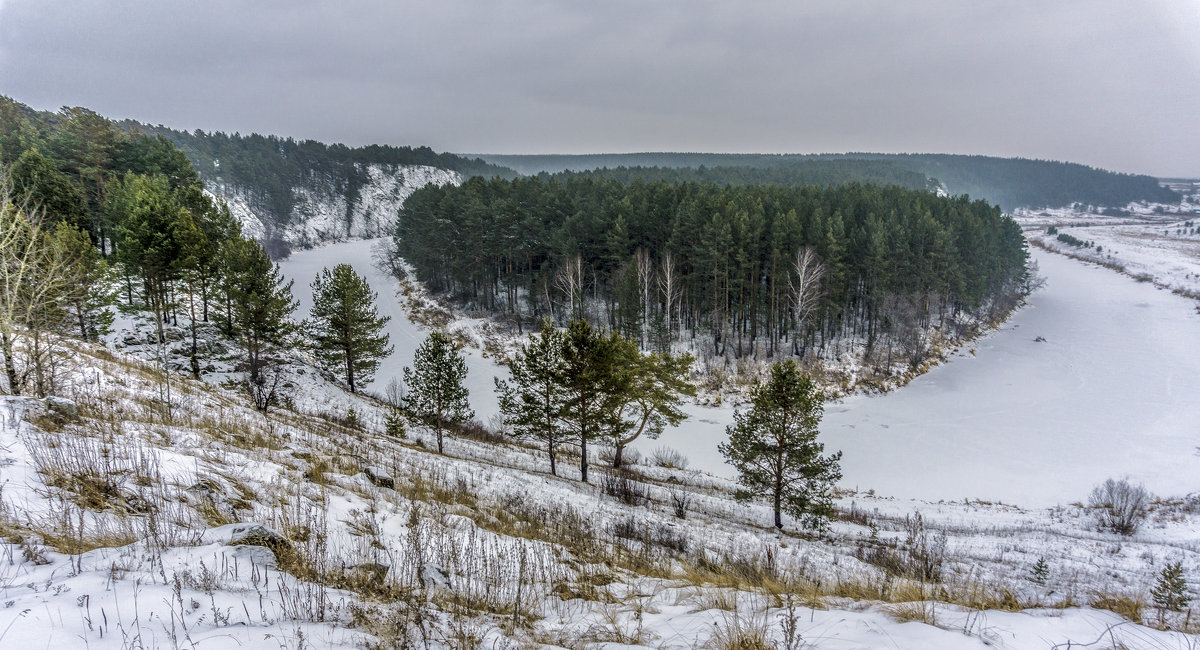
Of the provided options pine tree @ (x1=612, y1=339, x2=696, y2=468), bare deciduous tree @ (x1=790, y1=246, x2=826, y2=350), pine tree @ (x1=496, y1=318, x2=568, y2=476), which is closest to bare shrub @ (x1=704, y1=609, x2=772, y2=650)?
pine tree @ (x1=496, y1=318, x2=568, y2=476)

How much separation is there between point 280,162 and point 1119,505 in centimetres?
14804

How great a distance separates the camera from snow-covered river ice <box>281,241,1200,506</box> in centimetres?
2397

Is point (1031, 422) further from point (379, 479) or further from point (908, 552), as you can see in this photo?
point (379, 479)

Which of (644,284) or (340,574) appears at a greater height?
(644,284)

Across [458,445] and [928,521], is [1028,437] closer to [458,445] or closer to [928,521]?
[928,521]

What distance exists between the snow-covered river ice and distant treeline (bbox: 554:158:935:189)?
45.1m

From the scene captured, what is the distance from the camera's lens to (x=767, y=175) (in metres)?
100

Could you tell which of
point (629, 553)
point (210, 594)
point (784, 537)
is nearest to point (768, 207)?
point (784, 537)

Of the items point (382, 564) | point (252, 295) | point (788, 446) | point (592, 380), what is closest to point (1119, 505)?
point (788, 446)

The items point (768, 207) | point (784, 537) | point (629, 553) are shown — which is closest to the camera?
point (629, 553)

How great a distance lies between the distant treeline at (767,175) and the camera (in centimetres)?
9312

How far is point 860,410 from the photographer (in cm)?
3312

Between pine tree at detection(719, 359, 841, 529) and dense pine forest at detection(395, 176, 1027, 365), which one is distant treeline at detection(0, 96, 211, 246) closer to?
dense pine forest at detection(395, 176, 1027, 365)

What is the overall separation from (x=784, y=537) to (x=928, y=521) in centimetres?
841
